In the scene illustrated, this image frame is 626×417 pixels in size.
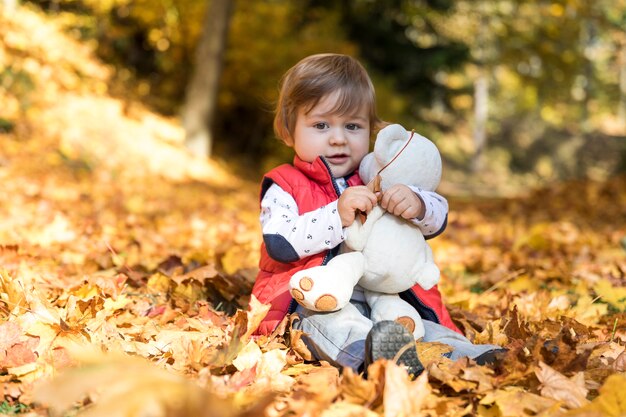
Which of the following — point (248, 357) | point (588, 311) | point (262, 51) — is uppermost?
point (262, 51)

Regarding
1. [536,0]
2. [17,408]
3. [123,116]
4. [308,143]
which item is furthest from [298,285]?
[536,0]

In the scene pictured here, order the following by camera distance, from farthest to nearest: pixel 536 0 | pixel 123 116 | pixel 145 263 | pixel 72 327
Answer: pixel 536 0
pixel 123 116
pixel 145 263
pixel 72 327

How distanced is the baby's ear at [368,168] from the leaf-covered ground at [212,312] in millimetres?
609

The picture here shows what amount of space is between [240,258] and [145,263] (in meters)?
0.58

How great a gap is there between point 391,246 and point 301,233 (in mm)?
294

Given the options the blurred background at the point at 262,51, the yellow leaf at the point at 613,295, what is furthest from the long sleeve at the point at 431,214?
the blurred background at the point at 262,51

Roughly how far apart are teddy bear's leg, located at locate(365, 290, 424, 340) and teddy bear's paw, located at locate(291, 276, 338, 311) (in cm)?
22

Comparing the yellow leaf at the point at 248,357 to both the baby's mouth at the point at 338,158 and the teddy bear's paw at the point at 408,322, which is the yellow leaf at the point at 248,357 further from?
the baby's mouth at the point at 338,158

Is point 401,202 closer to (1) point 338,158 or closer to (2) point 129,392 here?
(1) point 338,158

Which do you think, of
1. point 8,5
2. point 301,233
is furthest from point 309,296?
point 8,5

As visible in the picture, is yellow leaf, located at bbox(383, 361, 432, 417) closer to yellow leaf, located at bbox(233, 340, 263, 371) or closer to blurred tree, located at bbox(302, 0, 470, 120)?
yellow leaf, located at bbox(233, 340, 263, 371)

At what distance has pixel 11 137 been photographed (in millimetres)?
6758

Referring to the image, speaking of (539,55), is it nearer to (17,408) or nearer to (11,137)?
(11,137)

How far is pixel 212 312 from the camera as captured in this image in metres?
2.38
